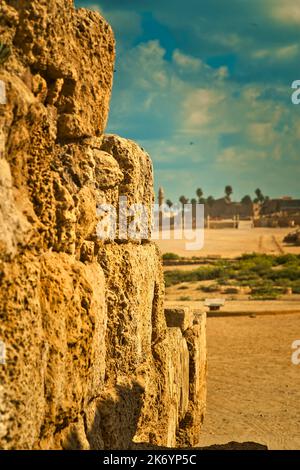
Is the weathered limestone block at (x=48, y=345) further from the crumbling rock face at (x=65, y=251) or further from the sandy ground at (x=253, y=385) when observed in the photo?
the sandy ground at (x=253, y=385)

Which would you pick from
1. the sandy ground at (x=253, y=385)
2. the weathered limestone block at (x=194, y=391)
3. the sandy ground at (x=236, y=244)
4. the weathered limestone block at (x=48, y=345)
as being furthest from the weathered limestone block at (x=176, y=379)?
the sandy ground at (x=236, y=244)

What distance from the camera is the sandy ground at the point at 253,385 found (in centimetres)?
825

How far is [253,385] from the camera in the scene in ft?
35.1

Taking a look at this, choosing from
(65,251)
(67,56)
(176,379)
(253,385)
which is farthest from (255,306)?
(67,56)

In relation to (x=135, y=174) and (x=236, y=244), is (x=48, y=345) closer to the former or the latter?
(x=135, y=174)

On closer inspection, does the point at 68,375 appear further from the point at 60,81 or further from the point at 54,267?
the point at 60,81

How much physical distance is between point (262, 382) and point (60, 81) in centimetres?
863

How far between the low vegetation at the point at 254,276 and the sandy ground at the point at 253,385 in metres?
7.78

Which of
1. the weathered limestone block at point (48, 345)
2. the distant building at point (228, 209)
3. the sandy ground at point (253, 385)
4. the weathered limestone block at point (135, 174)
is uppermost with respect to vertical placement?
the distant building at point (228, 209)

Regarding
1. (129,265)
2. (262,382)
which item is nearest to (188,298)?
(262,382)

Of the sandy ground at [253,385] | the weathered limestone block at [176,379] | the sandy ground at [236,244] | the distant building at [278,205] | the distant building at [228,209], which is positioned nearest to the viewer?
the weathered limestone block at [176,379]

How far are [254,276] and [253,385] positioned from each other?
1976 cm

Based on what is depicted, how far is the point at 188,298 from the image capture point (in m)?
23.4

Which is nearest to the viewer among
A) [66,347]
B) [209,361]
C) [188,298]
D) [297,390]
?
[66,347]
